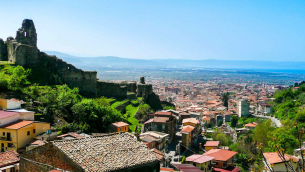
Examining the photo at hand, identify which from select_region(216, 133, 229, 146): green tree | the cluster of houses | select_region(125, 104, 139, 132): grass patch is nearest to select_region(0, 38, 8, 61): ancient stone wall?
the cluster of houses

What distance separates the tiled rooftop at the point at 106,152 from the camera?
982cm

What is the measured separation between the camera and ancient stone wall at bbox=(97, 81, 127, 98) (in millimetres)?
43500

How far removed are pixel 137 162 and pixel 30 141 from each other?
12.7m

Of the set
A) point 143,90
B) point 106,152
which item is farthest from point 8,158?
point 143,90

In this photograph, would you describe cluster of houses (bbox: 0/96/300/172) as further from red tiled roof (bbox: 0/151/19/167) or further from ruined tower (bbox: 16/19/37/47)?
ruined tower (bbox: 16/19/37/47)

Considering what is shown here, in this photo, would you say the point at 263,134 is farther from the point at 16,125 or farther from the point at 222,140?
the point at 16,125

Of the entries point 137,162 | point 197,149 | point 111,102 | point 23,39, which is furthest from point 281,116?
point 137,162

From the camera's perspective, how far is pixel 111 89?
145 ft

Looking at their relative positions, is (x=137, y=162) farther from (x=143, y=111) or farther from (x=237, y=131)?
(x=237, y=131)

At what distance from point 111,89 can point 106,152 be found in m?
33.9

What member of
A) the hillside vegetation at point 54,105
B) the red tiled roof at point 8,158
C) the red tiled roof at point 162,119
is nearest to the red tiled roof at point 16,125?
the hillside vegetation at point 54,105

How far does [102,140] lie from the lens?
11258 millimetres

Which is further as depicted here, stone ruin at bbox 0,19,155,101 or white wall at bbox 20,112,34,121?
Result: stone ruin at bbox 0,19,155,101

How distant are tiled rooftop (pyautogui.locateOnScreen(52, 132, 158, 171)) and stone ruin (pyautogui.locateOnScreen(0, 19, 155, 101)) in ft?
90.8
